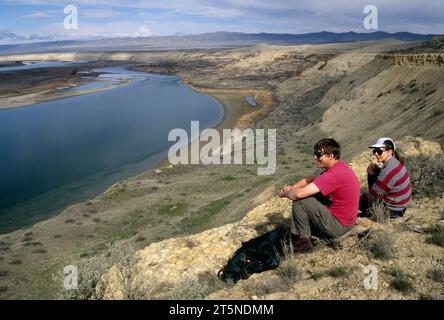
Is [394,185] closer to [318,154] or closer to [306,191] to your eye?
[318,154]

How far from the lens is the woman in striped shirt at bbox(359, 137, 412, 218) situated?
20.4 feet

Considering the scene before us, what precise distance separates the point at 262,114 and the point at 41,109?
36.1 metres

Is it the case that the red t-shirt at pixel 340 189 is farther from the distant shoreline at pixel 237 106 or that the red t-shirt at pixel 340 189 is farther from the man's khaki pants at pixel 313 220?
the distant shoreline at pixel 237 106

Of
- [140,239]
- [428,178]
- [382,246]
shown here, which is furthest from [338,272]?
[140,239]

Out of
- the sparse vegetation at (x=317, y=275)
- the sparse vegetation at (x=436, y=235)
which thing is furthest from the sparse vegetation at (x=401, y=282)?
the sparse vegetation at (x=436, y=235)

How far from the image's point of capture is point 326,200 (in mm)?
5375

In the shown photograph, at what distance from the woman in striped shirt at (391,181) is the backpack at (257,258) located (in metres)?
1.89

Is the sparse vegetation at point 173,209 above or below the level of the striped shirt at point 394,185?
below

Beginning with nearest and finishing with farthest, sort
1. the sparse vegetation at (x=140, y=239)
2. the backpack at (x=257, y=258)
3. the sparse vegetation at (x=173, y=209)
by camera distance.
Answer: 1. the backpack at (x=257, y=258)
2. the sparse vegetation at (x=140, y=239)
3. the sparse vegetation at (x=173, y=209)

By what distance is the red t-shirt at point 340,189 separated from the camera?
16.3ft

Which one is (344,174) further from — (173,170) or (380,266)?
(173,170)

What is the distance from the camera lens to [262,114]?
166 feet

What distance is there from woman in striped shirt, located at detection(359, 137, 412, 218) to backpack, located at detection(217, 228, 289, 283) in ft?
6.21

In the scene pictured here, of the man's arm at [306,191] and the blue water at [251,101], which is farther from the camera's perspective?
the blue water at [251,101]
